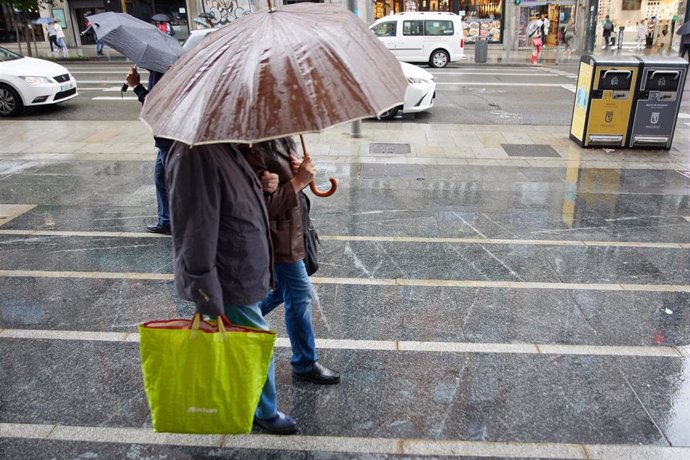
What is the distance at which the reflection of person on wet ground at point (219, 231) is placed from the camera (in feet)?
8.23

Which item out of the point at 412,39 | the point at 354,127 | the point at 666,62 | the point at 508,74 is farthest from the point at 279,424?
the point at 412,39

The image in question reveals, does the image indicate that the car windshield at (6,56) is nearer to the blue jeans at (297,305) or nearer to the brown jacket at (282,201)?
the blue jeans at (297,305)

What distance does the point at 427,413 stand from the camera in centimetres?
339

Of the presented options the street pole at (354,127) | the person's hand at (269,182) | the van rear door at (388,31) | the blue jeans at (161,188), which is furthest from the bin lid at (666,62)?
the van rear door at (388,31)

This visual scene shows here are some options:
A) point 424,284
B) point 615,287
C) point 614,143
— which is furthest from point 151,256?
point 614,143

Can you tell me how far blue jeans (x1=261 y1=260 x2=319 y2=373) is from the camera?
A: 329 centimetres

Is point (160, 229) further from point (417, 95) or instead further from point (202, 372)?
point (417, 95)

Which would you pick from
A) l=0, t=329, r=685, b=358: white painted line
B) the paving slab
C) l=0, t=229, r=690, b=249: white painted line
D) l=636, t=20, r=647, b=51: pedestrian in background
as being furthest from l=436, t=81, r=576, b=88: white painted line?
the paving slab

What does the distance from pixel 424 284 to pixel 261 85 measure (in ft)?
9.93

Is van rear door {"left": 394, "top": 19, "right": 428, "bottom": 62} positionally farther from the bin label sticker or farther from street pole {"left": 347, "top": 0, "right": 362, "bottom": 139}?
the bin label sticker

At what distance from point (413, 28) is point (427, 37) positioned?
24.2 inches

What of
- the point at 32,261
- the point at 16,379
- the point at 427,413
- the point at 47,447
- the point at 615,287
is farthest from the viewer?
the point at 32,261

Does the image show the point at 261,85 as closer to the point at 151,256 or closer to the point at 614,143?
the point at 151,256

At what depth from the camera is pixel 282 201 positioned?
3.01m
